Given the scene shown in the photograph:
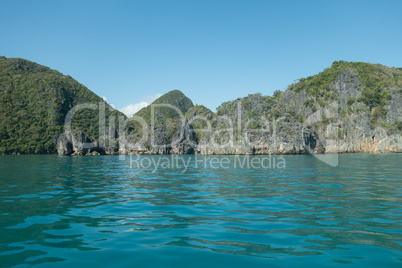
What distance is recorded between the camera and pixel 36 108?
12100 cm

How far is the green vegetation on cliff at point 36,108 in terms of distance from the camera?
102125 mm

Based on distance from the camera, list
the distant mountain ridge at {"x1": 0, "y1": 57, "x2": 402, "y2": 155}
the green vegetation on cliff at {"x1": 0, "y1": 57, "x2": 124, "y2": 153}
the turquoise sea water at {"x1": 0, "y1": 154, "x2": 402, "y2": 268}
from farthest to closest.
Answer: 1. the green vegetation on cliff at {"x1": 0, "y1": 57, "x2": 124, "y2": 153}
2. the distant mountain ridge at {"x1": 0, "y1": 57, "x2": 402, "y2": 155}
3. the turquoise sea water at {"x1": 0, "y1": 154, "x2": 402, "y2": 268}

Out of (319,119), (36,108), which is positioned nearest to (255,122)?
(319,119)

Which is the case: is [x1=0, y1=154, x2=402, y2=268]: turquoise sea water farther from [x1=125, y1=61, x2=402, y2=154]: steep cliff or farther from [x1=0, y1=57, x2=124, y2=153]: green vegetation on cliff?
[x1=0, y1=57, x2=124, y2=153]: green vegetation on cliff

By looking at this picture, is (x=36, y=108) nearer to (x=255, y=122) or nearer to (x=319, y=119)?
(x=255, y=122)

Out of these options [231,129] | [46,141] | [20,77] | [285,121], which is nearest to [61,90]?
[20,77]

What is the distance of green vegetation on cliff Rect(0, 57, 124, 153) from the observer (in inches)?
4021

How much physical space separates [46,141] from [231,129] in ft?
241

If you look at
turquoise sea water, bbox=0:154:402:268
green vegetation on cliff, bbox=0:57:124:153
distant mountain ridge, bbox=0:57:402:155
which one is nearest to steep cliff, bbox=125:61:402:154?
distant mountain ridge, bbox=0:57:402:155

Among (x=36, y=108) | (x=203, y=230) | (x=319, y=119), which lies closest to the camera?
(x=203, y=230)

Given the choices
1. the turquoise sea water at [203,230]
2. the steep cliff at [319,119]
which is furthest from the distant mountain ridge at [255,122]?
the turquoise sea water at [203,230]

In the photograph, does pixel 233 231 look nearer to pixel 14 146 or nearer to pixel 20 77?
pixel 14 146

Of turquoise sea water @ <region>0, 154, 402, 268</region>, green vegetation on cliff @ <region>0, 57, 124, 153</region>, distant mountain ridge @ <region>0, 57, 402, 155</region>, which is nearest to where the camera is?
turquoise sea water @ <region>0, 154, 402, 268</region>

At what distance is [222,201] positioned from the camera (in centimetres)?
1087
